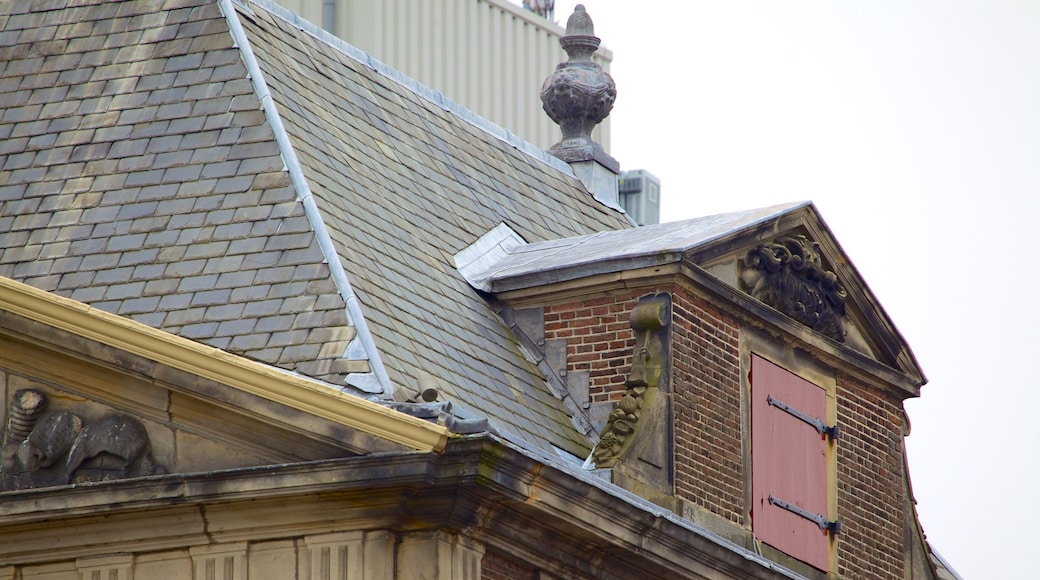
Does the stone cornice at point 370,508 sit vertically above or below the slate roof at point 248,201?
below

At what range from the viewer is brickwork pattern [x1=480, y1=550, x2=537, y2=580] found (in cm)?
1538

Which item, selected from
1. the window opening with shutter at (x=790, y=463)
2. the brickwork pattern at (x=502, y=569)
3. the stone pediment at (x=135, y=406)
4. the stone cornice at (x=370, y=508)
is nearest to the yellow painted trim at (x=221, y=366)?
the stone pediment at (x=135, y=406)

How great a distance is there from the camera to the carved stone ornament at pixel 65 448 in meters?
15.6

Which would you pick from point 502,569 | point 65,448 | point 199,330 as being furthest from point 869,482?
point 65,448

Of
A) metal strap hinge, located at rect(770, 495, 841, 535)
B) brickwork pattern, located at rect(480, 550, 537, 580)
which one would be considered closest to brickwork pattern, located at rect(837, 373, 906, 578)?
metal strap hinge, located at rect(770, 495, 841, 535)

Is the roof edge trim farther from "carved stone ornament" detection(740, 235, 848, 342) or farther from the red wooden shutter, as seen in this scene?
the red wooden shutter

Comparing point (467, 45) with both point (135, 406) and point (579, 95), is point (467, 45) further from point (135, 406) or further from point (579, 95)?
point (135, 406)

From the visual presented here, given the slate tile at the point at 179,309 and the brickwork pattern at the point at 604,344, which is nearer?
the slate tile at the point at 179,309

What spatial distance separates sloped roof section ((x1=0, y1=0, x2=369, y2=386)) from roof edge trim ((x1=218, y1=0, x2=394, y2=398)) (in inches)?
2.2

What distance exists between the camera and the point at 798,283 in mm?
19719

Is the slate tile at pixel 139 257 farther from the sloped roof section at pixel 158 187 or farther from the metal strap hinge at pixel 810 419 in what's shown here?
the metal strap hinge at pixel 810 419

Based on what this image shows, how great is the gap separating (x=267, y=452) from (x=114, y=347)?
1267 millimetres

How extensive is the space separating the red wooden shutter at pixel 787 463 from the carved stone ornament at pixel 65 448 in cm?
531

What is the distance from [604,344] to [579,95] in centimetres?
577
